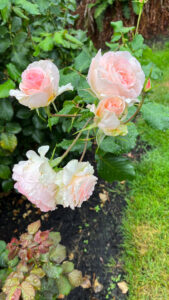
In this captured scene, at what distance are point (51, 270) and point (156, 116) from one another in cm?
64

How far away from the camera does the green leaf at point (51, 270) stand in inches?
36.1

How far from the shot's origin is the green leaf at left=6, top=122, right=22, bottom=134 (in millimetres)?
1423

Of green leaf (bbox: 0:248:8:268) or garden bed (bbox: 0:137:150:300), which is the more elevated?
green leaf (bbox: 0:248:8:268)

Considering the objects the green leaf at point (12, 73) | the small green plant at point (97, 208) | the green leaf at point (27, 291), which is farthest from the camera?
the small green plant at point (97, 208)

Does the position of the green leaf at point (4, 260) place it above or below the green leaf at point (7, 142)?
below

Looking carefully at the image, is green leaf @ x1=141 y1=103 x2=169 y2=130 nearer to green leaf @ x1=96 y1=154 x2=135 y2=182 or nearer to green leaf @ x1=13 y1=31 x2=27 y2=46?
green leaf @ x1=96 y1=154 x2=135 y2=182

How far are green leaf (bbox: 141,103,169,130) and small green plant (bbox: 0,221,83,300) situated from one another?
540mm

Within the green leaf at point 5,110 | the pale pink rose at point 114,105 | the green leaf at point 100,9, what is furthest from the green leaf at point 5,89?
the green leaf at point 100,9

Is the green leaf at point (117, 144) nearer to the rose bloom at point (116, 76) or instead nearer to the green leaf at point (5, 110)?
the rose bloom at point (116, 76)

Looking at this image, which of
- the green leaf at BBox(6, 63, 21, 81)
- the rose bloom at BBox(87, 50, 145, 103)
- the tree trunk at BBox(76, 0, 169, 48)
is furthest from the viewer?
the tree trunk at BBox(76, 0, 169, 48)

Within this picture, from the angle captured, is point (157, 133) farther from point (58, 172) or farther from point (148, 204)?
point (58, 172)

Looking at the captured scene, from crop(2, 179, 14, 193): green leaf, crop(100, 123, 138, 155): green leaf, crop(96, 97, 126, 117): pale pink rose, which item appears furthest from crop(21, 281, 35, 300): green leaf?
crop(2, 179, 14, 193): green leaf

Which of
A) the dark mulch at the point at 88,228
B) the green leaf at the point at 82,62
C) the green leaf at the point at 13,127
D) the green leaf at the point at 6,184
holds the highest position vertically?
the green leaf at the point at 82,62

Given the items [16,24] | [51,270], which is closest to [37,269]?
[51,270]
